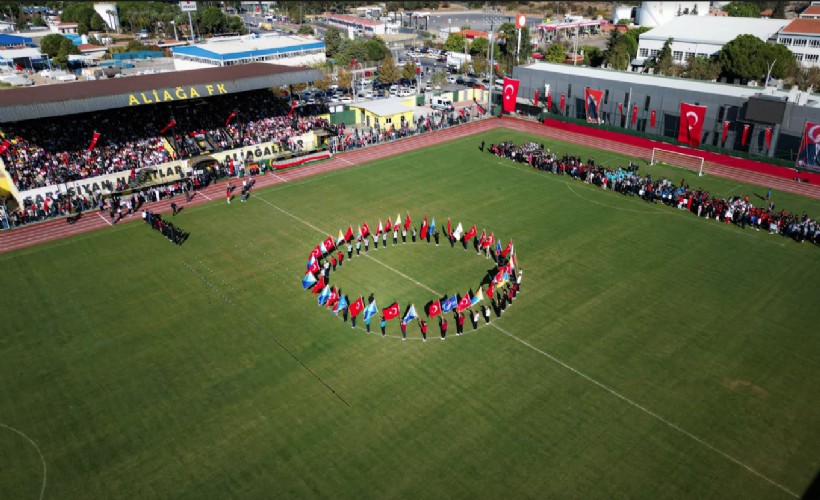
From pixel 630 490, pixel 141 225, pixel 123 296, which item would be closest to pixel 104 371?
pixel 123 296

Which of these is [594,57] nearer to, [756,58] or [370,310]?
[756,58]

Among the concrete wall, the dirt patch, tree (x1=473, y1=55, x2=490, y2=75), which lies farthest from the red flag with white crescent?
tree (x1=473, y1=55, x2=490, y2=75)

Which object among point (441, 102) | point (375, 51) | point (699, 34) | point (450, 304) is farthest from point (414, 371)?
point (699, 34)

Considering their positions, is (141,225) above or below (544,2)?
below

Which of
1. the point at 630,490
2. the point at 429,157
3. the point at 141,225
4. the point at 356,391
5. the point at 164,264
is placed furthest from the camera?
the point at 429,157

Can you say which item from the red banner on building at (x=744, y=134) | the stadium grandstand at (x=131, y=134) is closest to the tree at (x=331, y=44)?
the stadium grandstand at (x=131, y=134)

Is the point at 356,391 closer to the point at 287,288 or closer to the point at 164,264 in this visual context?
the point at 287,288
